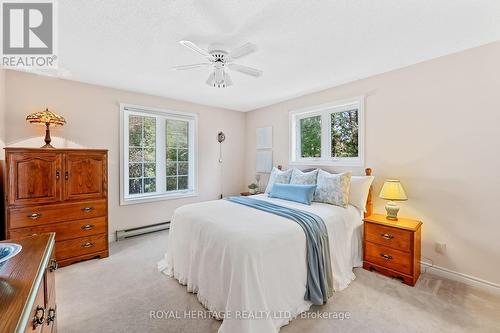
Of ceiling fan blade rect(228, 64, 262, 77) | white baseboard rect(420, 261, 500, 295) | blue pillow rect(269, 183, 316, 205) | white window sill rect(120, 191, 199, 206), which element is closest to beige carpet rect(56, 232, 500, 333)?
white baseboard rect(420, 261, 500, 295)

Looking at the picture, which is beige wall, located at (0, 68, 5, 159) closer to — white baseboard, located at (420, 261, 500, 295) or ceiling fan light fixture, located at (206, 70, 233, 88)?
ceiling fan light fixture, located at (206, 70, 233, 88)

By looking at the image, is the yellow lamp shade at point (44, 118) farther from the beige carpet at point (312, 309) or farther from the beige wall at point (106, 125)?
the beige carpet at point (312, 309)

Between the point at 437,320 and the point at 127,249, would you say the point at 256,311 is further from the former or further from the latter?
the point at 127,249

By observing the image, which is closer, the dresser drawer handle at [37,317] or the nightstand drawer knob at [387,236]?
the dresser drawer handle at [37,317]

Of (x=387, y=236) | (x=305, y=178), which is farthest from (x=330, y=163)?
(x=387, y=236)

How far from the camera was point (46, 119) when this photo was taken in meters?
2.71

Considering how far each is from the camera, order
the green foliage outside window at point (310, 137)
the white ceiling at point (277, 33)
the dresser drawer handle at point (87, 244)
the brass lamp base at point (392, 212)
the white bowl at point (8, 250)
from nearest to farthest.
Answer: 1. the white bowl at point (8, 250)
2. the white ceiling at point (277, 33)
3. the brass lamp base at point (392, 212)
4. the dresser drawer handle at point (87, 244)
5. the green foliage outside window at point (310, 137)

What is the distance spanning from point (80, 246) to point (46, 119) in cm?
161

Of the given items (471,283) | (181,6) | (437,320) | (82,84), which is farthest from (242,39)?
(471,283)

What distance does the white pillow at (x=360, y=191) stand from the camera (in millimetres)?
2748

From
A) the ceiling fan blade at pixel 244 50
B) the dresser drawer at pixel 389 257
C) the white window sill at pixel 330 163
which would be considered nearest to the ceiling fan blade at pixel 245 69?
the ceiling fan blade at pixel 244 50

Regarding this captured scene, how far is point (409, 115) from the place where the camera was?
2.66 metres

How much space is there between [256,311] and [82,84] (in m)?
3.69

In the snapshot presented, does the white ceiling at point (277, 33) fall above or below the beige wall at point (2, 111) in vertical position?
above
